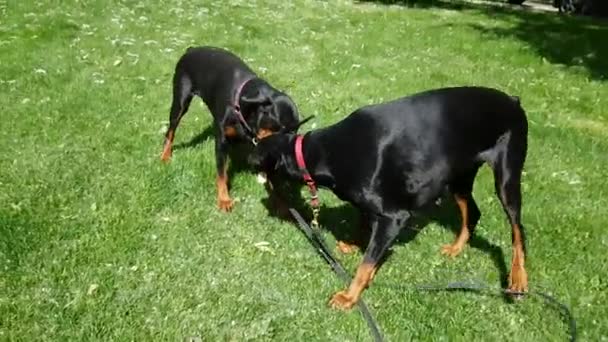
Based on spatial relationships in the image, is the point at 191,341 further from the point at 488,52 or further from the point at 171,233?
the point at 488,52

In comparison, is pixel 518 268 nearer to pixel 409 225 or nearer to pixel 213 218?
pixel 409 225

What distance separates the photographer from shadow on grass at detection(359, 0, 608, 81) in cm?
1242

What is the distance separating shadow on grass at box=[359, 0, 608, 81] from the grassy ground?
480 millimetres

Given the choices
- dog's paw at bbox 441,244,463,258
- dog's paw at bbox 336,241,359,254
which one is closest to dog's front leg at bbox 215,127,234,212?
dog's paw at bbox 336,241,359,254

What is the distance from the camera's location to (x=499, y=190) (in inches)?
189

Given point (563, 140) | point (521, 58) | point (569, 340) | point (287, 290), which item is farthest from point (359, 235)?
point (521, 58)

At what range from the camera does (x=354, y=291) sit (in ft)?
15.5

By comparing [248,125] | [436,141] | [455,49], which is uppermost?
[436,141]

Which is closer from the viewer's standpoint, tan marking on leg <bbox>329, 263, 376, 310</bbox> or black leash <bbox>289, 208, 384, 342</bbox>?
black leash <bbox>289, 208, 384, 342</bbox>

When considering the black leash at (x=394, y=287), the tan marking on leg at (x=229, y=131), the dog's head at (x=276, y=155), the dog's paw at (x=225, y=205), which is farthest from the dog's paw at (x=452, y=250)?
the tan marking on leg at (x=229, y=131)

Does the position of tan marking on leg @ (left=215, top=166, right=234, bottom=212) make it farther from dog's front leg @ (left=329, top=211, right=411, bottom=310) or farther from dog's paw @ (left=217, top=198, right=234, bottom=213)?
dog's front leg @ (left=329, top=211, right=411, bottom=310)

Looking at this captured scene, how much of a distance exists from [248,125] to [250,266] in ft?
4.31

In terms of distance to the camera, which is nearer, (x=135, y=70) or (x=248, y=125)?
(x=248, y=125)

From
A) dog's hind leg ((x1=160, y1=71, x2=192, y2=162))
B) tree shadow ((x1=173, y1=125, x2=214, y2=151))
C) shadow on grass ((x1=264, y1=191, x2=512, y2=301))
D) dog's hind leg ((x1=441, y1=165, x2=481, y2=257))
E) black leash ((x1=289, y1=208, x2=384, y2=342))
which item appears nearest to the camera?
black leash ((x1=289, y1=208, x2=384, y2=342))
